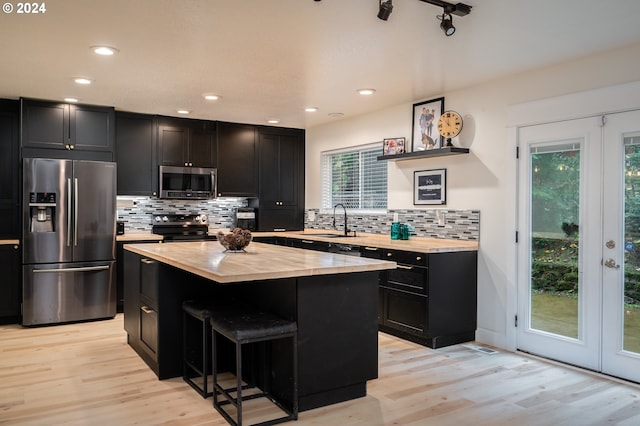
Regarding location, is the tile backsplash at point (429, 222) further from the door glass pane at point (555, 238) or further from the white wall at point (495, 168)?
the door glass pane at point (555, 238)

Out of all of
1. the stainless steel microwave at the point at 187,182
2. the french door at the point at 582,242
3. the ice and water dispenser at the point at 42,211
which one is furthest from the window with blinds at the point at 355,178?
the ice and water dispenser at the point at 42,211

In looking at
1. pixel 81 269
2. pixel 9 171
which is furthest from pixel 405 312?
pixel 9 171

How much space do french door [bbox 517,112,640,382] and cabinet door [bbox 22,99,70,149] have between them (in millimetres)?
4628

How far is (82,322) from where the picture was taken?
17.5ft

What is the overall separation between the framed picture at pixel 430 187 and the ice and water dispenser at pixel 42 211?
3.77m

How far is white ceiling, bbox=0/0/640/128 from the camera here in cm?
289

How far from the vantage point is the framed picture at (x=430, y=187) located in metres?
4.98

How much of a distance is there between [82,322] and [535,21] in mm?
5048

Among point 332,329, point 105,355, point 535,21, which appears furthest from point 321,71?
point 105,355

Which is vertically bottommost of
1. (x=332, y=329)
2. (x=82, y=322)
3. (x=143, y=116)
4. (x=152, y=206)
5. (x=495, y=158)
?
(x=82, y=322)

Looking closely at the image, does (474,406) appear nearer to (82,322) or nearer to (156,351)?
(156,351)

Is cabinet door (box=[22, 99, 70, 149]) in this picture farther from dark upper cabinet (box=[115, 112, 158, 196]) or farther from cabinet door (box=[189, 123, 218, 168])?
cabinet door (box=[189, 123, 218, 168])

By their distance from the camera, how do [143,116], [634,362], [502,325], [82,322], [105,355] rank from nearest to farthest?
[634,362] → [105,355] → [502,325] → [82,322] → [143,116]

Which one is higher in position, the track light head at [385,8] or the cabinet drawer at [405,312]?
the track light head at [385,8]
